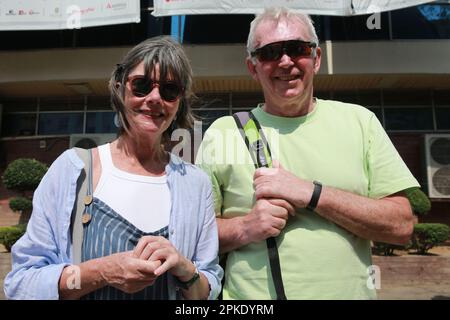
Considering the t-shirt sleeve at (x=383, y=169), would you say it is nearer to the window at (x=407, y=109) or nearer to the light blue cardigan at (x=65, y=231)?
the light blue cardigan at (x=65, y=231)

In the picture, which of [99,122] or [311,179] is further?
[99,122]

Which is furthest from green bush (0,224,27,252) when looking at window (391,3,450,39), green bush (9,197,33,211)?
window (391,3,450,39)

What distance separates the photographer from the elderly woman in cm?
142

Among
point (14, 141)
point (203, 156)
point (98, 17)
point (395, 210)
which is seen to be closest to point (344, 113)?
point (395, 210)

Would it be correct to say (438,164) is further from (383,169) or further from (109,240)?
A: (109,240)

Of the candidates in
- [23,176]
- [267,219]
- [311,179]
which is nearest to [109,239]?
[267,219]

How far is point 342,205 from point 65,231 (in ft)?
3.58

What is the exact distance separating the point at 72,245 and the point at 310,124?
1.18 m

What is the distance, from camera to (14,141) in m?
11.9

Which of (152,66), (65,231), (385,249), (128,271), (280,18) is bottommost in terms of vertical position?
(385,249)

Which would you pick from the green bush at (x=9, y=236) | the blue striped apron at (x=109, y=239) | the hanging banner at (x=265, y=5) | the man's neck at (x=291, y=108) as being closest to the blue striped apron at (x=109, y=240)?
the blue striped apron at (x=109, y=239)

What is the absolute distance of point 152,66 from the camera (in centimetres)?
168

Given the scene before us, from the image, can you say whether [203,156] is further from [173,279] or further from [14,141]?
[14,141]

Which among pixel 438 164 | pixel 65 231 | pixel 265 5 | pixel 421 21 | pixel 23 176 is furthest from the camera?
pixel 421 21
